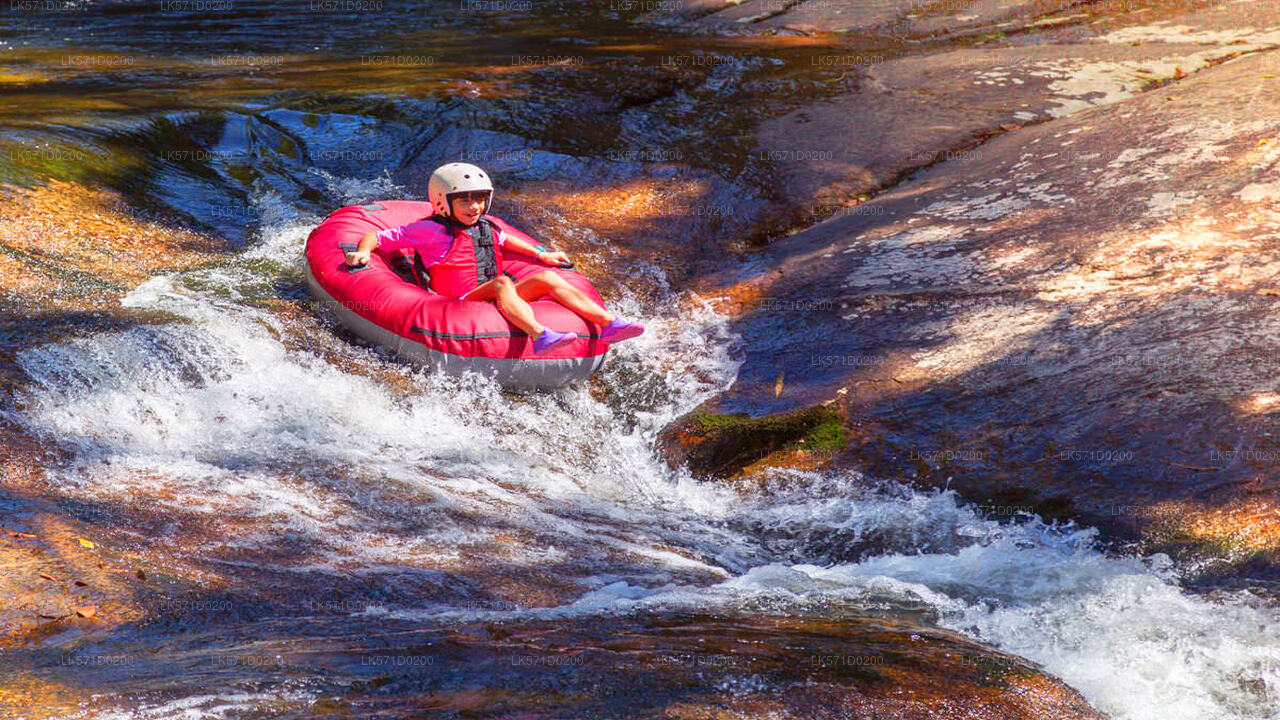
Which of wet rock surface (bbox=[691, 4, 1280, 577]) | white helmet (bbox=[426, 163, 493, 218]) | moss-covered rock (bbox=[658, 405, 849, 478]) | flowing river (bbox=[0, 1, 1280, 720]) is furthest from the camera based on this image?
white helmet (bbox=[426, 163, 493, 218])

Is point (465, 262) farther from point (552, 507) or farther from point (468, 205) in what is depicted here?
point (552, 507)

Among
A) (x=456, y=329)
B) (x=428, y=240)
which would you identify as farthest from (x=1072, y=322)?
(x=428, y=240)

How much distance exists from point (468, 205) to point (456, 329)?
89 centimetres

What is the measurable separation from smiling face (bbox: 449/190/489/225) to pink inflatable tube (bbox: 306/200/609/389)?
54 centimetres

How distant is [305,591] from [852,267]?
15.8 ft

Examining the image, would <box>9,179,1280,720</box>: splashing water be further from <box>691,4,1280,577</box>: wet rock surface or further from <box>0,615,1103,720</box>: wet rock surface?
<box>691,4,1280,577</box>: wet rock surface

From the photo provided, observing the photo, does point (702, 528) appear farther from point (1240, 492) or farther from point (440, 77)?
point (440, 77)

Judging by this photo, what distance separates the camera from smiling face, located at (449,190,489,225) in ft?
22.6

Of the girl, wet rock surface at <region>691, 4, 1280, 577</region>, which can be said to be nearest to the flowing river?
wet rock surface at <region>691, 4, 1280, 577</region>

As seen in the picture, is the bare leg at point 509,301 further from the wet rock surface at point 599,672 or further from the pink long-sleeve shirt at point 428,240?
the wet rock surface at point 599,672

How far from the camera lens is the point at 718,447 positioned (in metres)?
6.15

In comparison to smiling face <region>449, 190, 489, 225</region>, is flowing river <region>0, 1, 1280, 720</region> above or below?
below

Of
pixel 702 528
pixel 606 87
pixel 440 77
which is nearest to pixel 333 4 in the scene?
pixel 440 77

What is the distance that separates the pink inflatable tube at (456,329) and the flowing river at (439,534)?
16 cm
